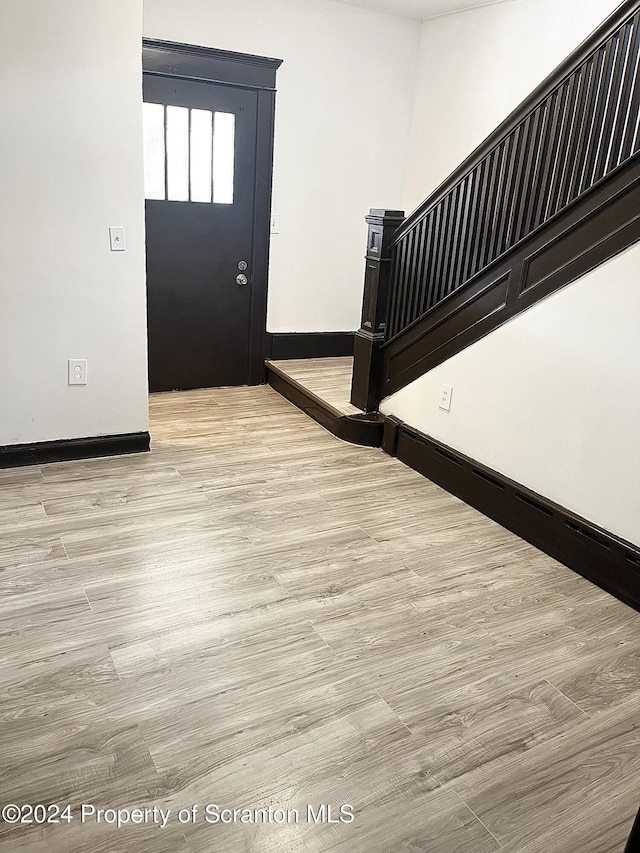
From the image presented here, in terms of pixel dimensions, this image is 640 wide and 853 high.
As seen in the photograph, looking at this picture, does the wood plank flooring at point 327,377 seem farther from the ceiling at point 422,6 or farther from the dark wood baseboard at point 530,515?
the ceiling at point 422,6

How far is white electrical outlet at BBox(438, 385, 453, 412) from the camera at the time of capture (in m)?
3.60

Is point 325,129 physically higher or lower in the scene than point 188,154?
higher

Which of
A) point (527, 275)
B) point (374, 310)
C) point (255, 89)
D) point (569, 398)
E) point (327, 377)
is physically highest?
point (255, 89)

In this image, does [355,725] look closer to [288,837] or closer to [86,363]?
[288,837]

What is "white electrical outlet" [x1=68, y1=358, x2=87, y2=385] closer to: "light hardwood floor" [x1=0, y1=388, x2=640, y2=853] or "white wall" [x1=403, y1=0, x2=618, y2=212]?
"light hardwood floor" [x1=0, y1=388, x2=640, y2=853]

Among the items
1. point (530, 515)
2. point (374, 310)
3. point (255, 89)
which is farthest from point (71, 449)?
point (255, 89)

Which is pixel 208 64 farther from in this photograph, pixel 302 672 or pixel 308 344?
pixel 302 672

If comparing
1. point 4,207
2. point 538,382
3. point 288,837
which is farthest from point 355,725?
point 4,207

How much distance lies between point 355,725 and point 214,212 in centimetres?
358

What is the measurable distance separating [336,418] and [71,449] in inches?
60.5

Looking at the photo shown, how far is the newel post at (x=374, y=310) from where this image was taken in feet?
12.7

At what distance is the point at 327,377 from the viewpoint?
492cm

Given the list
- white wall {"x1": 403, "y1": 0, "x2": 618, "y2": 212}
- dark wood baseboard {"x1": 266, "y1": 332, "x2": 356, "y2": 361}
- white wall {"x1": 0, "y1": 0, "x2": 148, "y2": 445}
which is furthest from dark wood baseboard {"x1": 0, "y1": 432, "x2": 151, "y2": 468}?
white wall {"x1": 403, "y1": 0, "x2": 618, "y2": 212}

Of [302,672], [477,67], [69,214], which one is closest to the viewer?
[302,672]
